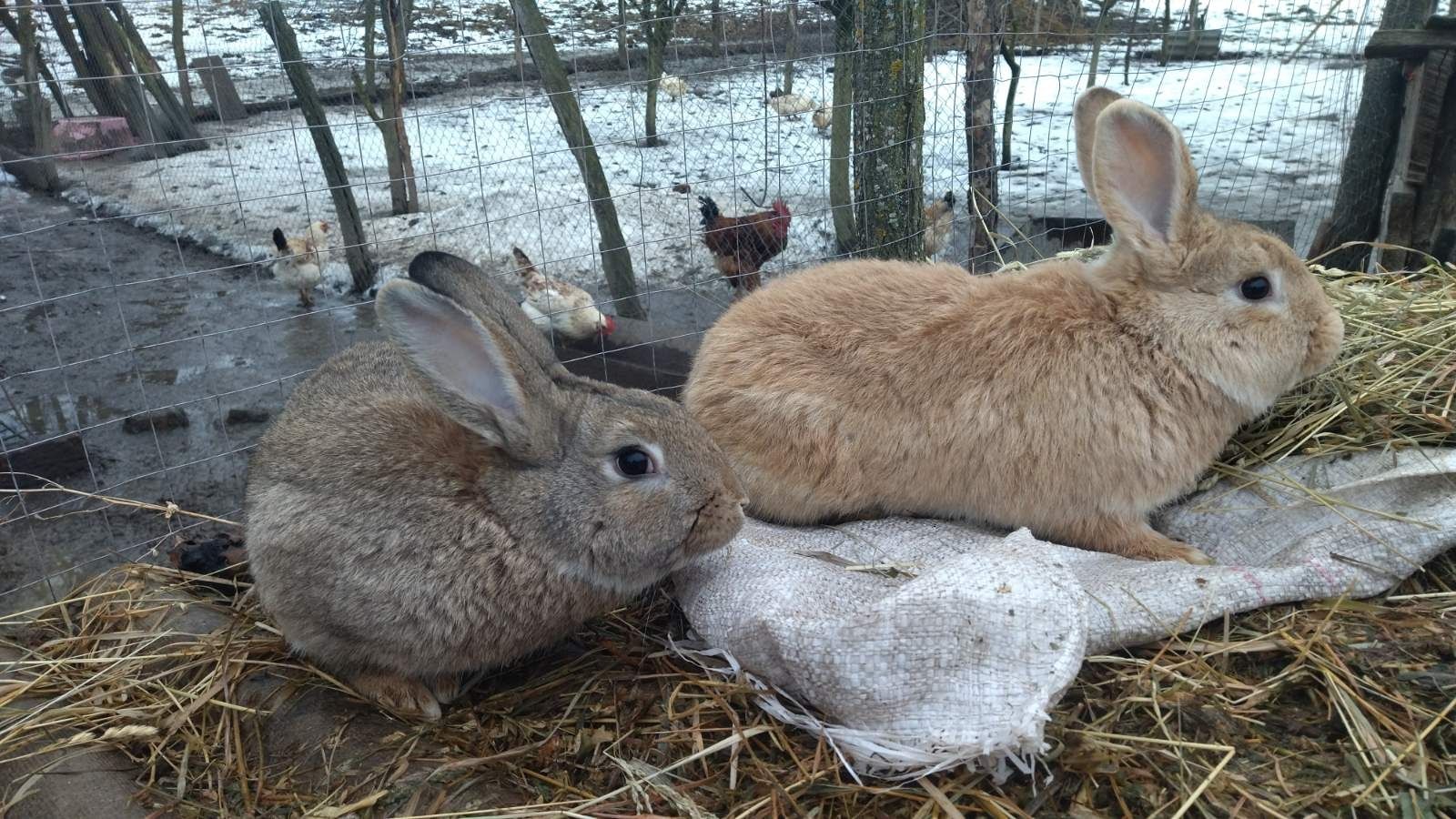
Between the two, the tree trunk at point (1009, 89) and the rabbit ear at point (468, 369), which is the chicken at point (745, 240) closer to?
the tree trunk at point (1009, 89)

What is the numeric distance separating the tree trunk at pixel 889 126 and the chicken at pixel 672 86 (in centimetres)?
135

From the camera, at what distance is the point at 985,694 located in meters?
2.14

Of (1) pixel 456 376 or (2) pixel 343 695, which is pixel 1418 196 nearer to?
(1) pixel 456 376

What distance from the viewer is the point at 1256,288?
2.93m

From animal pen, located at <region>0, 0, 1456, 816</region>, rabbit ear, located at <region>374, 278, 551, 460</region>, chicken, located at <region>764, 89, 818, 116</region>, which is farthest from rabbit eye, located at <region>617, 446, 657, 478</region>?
chicken, located at <region>764, 89, 818, 116</region>

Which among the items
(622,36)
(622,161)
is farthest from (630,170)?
(622,36)

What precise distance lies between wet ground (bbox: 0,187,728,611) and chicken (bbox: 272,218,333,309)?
127 mm

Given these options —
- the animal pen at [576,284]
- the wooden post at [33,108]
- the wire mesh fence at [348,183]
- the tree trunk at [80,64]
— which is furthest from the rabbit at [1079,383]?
the wooden post at [33,108]

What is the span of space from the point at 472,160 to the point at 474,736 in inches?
199

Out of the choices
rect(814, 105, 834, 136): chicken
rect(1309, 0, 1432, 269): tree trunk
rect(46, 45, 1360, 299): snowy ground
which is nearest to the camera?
rect(46, 45, 1360, 299): snowy ground

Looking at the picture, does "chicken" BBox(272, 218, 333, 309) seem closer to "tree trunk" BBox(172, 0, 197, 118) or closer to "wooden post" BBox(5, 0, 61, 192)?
"tree trunk" BBox(172, 0, 197, 118)

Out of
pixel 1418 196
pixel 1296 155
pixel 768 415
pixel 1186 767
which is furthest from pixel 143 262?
pixel 1296 155

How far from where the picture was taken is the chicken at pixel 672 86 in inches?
221

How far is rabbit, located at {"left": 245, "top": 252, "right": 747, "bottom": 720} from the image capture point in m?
2.49
